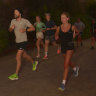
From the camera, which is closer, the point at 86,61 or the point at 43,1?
the point at 86,61

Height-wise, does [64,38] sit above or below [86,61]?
above

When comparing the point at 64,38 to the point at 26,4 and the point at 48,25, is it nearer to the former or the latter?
the point at 48,25

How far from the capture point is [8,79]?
641 cm

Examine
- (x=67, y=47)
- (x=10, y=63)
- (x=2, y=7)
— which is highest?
(x=2, y=7)

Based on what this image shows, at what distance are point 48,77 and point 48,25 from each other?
9.19 feet

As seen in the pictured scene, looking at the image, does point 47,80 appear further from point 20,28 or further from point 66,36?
point 20,28

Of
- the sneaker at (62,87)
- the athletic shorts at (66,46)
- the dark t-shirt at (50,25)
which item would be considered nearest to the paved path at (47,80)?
the sneaker at (62,87)

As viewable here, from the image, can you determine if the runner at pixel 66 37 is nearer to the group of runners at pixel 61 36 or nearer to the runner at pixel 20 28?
the group of runners at pixel 61 36

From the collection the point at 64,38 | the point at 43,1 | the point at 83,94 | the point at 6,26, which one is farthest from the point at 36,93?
the point at 43,1

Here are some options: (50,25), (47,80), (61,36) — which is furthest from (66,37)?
(50,25)

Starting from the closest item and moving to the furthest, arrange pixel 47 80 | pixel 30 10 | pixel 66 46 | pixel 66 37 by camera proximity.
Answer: pixel 66 37 → pixel 66 46 → pixel 47 80 → pixel 30 10

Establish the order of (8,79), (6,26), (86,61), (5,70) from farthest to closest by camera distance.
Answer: (6,26) → (86,61) → (5,70) → (8,79)

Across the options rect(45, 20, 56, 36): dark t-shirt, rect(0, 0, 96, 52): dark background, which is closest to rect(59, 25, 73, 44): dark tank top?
rect(45, 20, 56, 36): dark t-shirt

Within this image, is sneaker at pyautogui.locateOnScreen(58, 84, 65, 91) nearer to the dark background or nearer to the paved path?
the paved path
